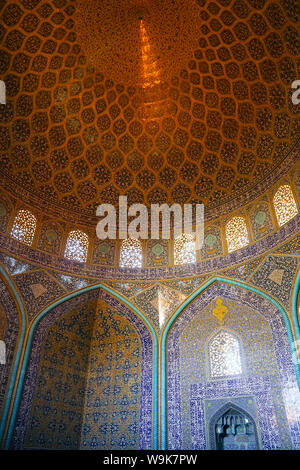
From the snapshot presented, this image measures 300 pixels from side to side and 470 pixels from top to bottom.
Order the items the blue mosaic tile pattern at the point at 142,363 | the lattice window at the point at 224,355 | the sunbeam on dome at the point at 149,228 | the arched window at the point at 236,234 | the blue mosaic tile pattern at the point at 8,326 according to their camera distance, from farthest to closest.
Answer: the arched window at the point at 236,234
the lattice window at the point at 224,355
the sunbeam on dome at the point at 149,228
the blue mosaic tile pattern at the point at 8,326
the blue mosaic tile pattern at the point at 142,363

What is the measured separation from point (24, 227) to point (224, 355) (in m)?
6.66

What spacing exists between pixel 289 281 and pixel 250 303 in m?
1.25

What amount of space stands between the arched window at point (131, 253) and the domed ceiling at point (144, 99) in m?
1.51

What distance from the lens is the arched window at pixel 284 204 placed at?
1057 centimetres

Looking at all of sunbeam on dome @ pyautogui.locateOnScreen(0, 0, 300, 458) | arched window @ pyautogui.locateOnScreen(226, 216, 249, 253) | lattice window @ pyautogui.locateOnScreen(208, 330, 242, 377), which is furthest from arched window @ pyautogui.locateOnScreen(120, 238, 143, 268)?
lattice window @ pyautogui.locateOnScreen(208, 330, 242, 377)

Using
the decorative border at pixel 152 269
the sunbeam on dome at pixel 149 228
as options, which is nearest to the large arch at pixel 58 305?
the sunbeam on dome at pixel 149 228

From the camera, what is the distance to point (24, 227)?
11.8m

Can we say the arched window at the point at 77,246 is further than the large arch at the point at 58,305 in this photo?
Yes

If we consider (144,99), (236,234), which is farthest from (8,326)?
(144,99)

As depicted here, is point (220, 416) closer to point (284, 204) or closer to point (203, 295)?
point (203, 295)

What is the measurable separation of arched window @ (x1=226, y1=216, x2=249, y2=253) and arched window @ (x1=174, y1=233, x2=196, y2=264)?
1.18 metres

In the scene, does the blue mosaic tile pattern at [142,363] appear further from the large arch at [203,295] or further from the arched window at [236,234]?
the arched window at [236,234]
